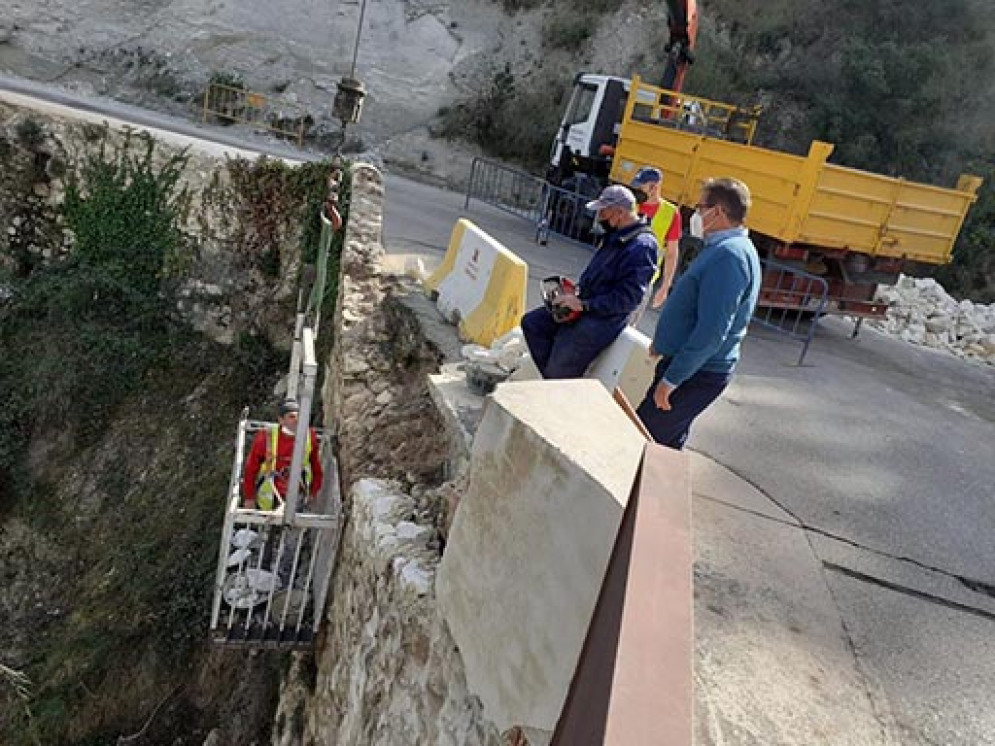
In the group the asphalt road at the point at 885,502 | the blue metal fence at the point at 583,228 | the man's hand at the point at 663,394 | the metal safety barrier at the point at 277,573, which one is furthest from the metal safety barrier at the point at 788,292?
the metal safety barrier at the point at 277,573

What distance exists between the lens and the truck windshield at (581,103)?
616 inches

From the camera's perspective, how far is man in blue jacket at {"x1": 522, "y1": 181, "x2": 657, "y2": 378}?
192 inches

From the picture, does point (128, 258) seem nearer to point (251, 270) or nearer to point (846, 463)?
point (251, 270)

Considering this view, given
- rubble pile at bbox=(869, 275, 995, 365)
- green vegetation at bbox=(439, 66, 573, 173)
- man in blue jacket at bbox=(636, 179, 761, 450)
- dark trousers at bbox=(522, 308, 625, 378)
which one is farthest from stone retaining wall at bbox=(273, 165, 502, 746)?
green vegetation at bbox=(439, 66, 573, 173)

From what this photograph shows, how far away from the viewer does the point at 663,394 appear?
447 cm

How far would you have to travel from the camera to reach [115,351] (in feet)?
36.8

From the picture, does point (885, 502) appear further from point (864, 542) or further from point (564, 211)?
point (564, 211)

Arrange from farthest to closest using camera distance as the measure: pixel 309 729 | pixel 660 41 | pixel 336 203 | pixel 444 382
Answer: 1. pixel 660 41
2. pixel 336 203
3. pixel 444 382
4. pixel 309 729

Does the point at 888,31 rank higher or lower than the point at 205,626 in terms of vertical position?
higher

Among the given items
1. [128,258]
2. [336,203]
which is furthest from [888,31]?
[128,258]

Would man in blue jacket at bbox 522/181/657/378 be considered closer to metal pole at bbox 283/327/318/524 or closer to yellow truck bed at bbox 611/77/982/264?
metal pole at bbox 283/327/318/524

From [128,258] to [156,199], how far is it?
1.01 m

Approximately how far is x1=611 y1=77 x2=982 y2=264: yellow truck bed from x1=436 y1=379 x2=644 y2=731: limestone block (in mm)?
7915

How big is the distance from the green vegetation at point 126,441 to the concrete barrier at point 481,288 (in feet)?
6.57
